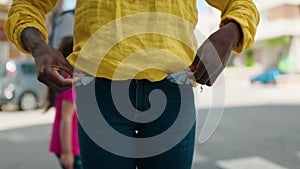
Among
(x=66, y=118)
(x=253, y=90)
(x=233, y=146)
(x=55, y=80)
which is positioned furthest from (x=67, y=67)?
(x=253, y=90)

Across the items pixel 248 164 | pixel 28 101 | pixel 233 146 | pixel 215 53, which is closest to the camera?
pixel 215 53

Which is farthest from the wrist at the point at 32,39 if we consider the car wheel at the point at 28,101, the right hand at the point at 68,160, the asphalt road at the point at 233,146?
the car wheel at the point at 28,101

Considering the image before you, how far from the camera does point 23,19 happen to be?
3.34ft

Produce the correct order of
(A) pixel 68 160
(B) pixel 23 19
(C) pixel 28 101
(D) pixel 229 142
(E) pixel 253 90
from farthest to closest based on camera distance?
(E) pixel 253 90 < (C) pixel 28 101 < (D) pixel 229 142 < (A) pixel 68 160 < (B) pixel 23 19

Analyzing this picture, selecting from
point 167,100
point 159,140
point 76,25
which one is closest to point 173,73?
point 167,100

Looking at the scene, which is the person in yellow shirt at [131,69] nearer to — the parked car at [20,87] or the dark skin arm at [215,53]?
the dark skin arm at [215,53]

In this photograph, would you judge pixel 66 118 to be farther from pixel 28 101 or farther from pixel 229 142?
pixel 28 101

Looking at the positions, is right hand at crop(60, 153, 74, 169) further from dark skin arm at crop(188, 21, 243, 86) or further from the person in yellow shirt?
dark skin arm at crop(188, 21, 243, 86)

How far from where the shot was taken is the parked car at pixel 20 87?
9633 millimetres

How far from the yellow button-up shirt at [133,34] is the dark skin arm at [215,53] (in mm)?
44

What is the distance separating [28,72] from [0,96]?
90 cm

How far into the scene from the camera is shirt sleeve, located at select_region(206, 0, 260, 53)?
95 cm

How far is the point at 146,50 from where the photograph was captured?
1004 millimetres

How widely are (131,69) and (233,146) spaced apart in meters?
4.51
